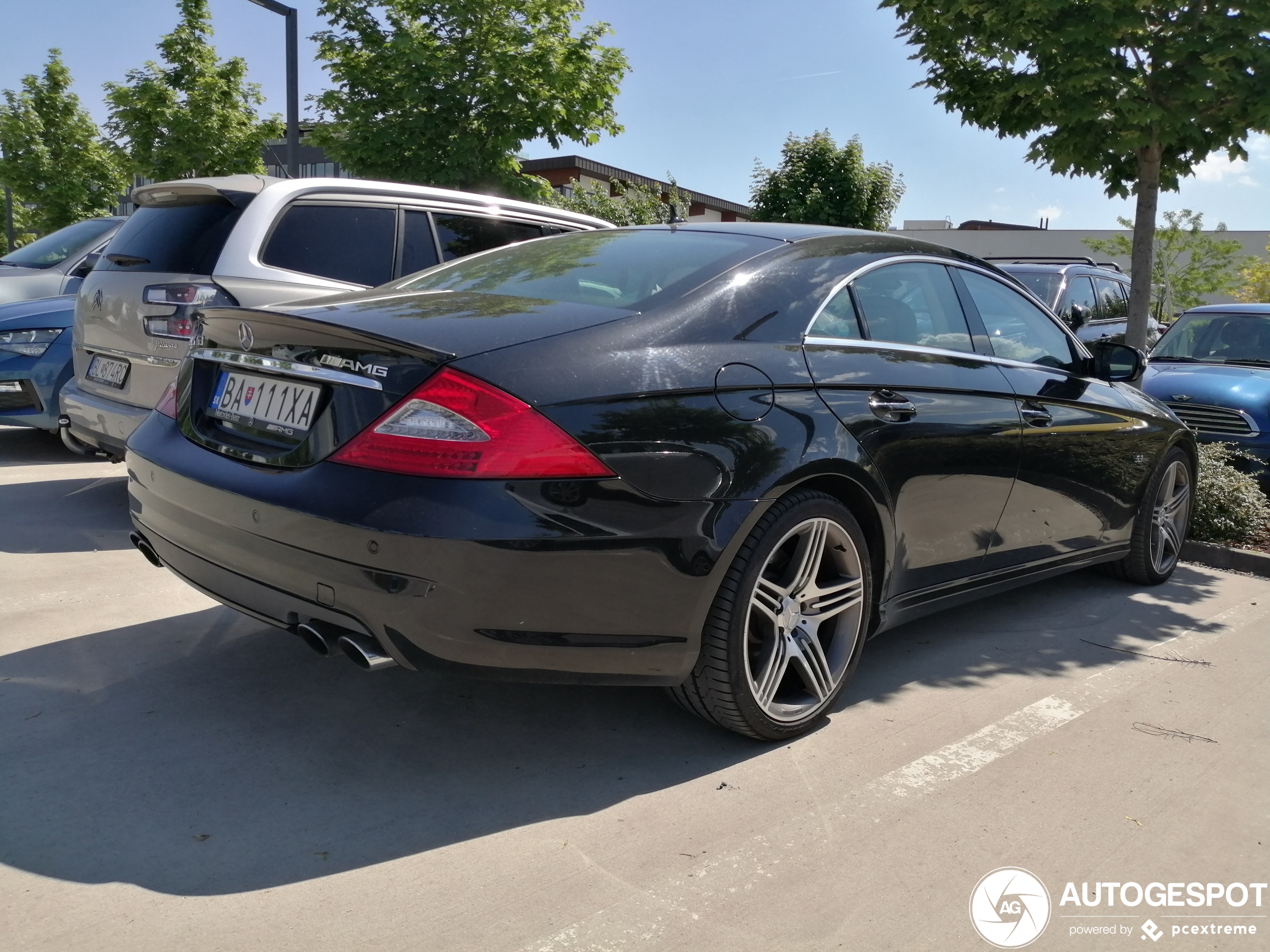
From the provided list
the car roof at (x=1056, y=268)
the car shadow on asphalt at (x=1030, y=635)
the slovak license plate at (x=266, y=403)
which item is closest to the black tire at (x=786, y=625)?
the car shadow on asphalt at (x=1030, y=635)

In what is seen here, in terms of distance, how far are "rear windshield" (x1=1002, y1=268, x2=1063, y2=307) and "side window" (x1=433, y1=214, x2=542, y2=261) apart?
6.24 m

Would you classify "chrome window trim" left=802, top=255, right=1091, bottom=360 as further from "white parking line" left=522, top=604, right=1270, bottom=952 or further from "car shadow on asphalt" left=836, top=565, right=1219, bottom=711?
"white parking line" left=522, top=604, right=1270, bottom=952

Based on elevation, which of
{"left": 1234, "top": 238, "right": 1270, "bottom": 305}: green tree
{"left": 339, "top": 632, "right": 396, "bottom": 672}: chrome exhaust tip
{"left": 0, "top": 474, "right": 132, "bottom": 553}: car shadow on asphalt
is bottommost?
{"left": 0, "top": 474, "right": 132, "bottom": 553}: car shadow on asphalt

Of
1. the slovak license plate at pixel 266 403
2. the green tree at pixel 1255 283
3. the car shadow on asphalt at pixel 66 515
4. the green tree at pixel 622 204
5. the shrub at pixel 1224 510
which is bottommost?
the car shadow on asphalt at pixel 66 515

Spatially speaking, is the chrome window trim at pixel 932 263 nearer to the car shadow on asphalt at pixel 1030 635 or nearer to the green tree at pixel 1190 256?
the car shadow on asphalt at pixel 1030 635

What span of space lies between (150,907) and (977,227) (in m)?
63.0

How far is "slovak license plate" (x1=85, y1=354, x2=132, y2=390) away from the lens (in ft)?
19.2

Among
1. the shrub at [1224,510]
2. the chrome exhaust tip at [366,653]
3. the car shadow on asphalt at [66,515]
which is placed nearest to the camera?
the chrome exhaust tip at [366,653]

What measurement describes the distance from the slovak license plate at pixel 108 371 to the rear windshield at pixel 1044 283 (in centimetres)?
858

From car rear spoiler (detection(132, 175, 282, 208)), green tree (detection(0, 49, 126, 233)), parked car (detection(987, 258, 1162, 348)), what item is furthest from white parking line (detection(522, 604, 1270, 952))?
green tree (detection(0, 49, 126, 233))

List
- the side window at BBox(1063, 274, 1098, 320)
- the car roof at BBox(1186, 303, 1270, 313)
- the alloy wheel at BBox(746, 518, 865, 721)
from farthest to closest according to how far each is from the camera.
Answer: the side window at BBox(1063, 274, 1098, 320), the car roof at BBox(1186, 303, 1270, 313), the alloy wheel at BBox(746, 518, 865, 721)

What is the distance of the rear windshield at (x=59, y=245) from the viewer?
9.65 meters

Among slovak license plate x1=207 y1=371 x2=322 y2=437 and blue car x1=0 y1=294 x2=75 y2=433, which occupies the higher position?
slovak license plate x1=207 y1=371 x2=322 y2=437

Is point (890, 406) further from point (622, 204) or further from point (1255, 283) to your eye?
point (1255, 283)
